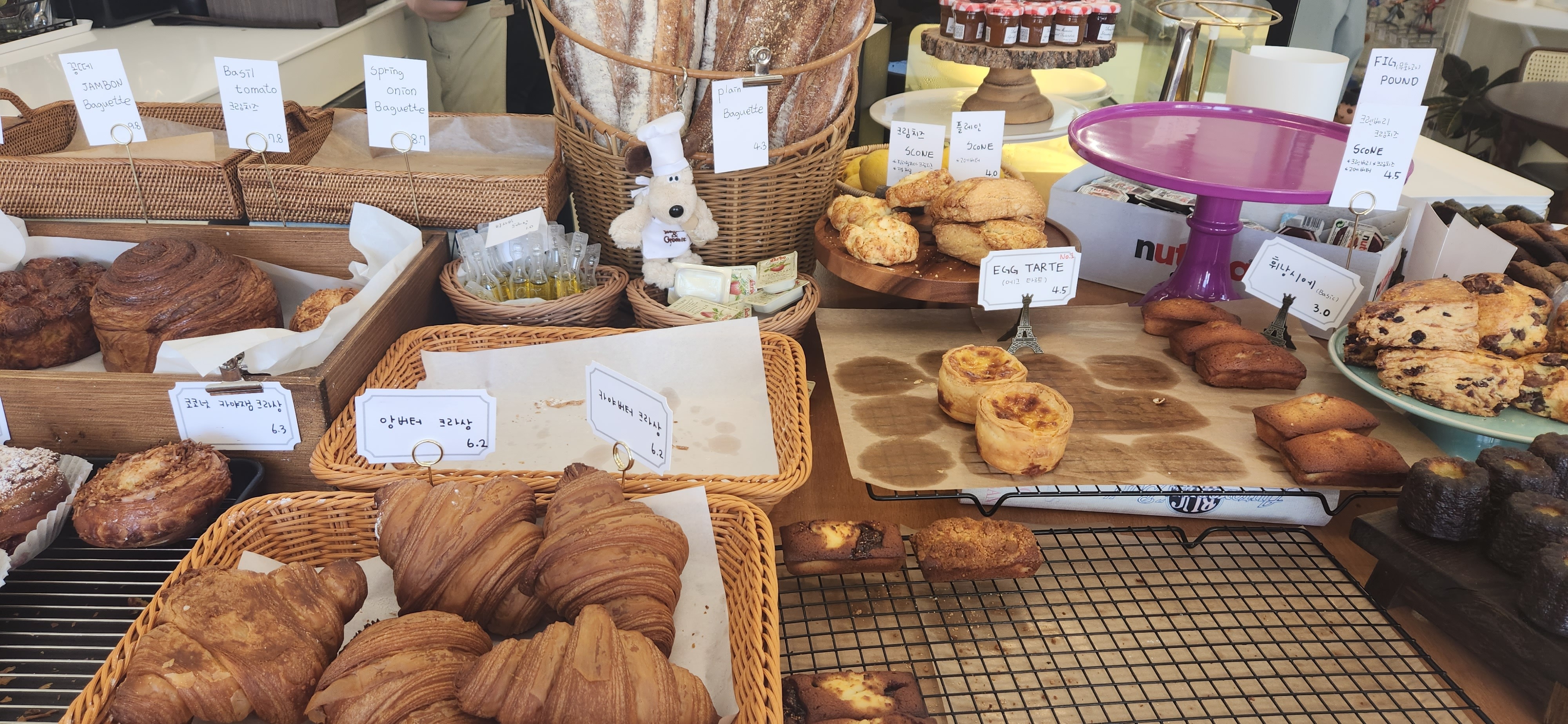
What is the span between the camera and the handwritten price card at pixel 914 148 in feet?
6.75

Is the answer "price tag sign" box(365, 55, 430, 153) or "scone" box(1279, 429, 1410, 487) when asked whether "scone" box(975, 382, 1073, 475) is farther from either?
"price tag sign" box(365, 55, 430, 153)

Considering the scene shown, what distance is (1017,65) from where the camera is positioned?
9.30 feet

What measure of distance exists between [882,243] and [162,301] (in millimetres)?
1345

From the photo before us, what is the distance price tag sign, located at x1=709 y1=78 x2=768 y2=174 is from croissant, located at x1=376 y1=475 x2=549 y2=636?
33.4 inches

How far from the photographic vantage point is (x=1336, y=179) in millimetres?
1626

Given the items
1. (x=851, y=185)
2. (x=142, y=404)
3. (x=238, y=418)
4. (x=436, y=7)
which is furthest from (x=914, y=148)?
(x=436, y=7)

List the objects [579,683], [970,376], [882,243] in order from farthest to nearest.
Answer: [882,243] → [970,376] → [579,683]

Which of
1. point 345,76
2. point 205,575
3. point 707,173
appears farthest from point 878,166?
point 345,76

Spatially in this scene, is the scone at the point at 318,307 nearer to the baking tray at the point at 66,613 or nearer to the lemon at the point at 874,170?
the baking tray at the point at 66,613

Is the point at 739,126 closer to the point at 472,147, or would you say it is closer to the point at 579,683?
the point at 472,147

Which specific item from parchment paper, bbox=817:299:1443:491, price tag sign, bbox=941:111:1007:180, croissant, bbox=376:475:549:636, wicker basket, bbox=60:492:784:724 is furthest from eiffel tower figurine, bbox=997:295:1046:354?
croissant, bbox=376:475:549:636

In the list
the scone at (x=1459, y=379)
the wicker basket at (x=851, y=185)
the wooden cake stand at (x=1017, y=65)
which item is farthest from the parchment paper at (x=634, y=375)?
the wooden cake stand at (x=1017, y=65)

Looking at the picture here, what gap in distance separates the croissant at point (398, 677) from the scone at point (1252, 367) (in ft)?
4.61

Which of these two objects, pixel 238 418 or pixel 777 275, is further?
pixel 777 275
